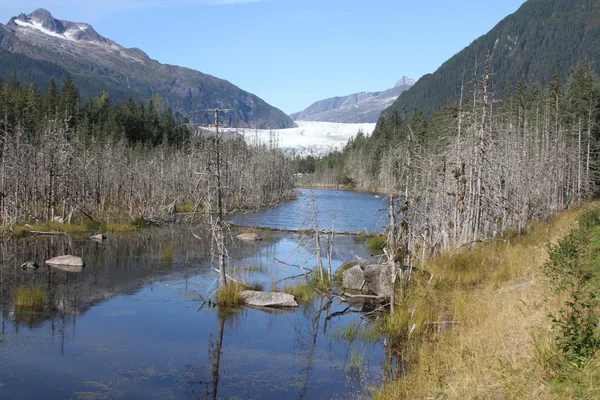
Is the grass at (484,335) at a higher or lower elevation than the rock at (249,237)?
higher

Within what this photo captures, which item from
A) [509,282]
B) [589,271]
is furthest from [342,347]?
[589,271]

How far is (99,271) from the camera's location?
25.7 m

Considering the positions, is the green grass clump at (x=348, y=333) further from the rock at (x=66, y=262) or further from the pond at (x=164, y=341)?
the rock at (x=66, y=262)

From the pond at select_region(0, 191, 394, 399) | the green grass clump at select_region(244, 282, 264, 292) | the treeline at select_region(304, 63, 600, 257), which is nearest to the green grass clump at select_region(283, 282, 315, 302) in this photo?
the pond at select_region(0, 191, 394, 399)

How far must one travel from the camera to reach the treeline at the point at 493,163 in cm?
2419

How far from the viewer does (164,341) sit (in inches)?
655

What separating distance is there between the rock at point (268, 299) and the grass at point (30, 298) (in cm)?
700

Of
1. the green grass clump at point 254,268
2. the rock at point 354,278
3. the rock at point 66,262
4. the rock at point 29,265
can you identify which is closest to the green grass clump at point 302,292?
the rock at point 354,278

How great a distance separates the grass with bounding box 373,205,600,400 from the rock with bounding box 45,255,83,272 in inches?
632

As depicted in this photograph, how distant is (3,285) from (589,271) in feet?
67.3

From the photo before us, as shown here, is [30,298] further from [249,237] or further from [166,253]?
[249,237]

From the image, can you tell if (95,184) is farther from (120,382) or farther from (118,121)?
(118,121)

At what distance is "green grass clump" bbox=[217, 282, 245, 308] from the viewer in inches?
799

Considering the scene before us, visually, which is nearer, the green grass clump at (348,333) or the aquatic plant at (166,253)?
the green grass clump at (348,333)
